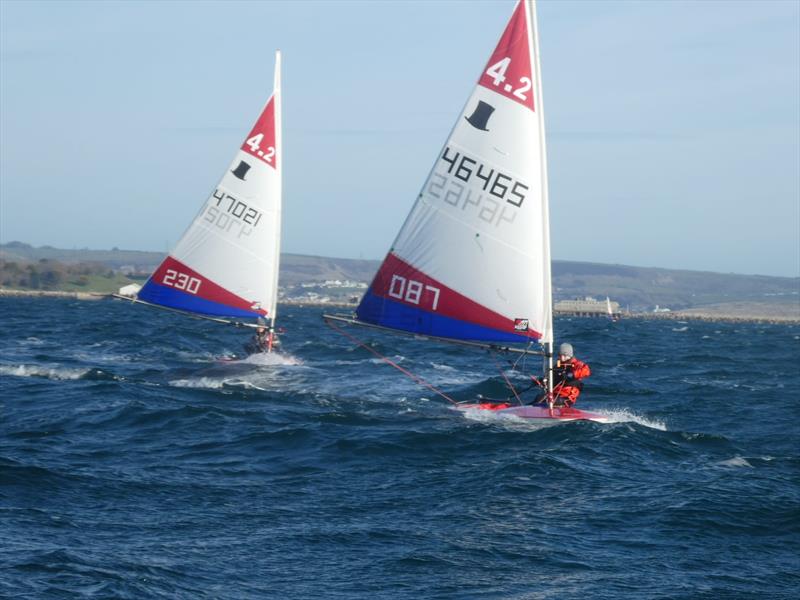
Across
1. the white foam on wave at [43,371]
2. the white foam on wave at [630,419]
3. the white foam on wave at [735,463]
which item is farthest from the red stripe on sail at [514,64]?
the white foam on wave at [43,371]

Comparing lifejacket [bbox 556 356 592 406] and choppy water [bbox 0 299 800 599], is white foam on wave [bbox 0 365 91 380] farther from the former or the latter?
lifejacket [bbox 556 356 592 406]

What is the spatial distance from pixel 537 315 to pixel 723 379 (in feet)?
61.0

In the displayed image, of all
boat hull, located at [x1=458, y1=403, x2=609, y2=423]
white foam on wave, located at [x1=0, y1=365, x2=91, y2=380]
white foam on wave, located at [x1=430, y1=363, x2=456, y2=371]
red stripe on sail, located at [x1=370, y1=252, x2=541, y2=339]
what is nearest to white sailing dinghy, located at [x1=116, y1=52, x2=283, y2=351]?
white foam on wave, located at [x1=0, y1=365, x2=91, y2=380]

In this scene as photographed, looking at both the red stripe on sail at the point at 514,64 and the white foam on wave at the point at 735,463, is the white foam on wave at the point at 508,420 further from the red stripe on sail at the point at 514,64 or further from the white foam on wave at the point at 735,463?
the red stripe on sail at the point at 514,64

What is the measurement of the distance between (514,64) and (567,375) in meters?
6.21

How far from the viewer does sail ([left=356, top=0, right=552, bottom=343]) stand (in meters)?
21.3

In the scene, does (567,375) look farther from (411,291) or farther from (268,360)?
(268,360)

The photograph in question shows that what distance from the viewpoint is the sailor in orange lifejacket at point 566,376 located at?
22.3m

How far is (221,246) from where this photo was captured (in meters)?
36.2

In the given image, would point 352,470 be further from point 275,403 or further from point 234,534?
point 275,403

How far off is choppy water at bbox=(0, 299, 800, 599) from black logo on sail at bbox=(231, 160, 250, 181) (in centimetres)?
796

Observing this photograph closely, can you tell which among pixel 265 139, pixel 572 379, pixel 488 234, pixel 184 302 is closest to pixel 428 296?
pixel 488 234

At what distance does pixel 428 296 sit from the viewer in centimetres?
2220

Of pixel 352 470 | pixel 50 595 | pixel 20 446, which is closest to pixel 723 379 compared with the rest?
pixel 352 470
